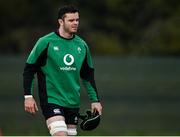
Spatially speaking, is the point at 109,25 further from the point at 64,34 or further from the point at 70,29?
the point at 70,29

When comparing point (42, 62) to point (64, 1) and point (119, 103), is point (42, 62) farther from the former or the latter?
point (64, 1)

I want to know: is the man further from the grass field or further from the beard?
the grass field

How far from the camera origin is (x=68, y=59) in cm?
817

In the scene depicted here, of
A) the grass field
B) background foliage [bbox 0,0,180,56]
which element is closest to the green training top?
the grass field

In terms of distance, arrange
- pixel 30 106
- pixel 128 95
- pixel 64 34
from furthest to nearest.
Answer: pixel 128 95, pixel 64 34, pixel 30 106

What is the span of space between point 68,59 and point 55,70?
170 millimetres

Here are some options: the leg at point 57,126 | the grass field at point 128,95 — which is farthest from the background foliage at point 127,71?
the leg at point 57,126

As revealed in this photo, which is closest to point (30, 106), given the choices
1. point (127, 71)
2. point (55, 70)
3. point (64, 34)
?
point (55, 70)

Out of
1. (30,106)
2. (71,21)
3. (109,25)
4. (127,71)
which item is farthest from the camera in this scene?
(109,25)

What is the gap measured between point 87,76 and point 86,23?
22430 millimetres

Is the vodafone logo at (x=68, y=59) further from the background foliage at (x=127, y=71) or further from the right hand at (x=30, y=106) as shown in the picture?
the background foliage at (x=127, y=71)

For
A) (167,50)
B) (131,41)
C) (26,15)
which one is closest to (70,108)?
(167,50)

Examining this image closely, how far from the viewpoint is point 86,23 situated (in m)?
30.9

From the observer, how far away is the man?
26.6ft
